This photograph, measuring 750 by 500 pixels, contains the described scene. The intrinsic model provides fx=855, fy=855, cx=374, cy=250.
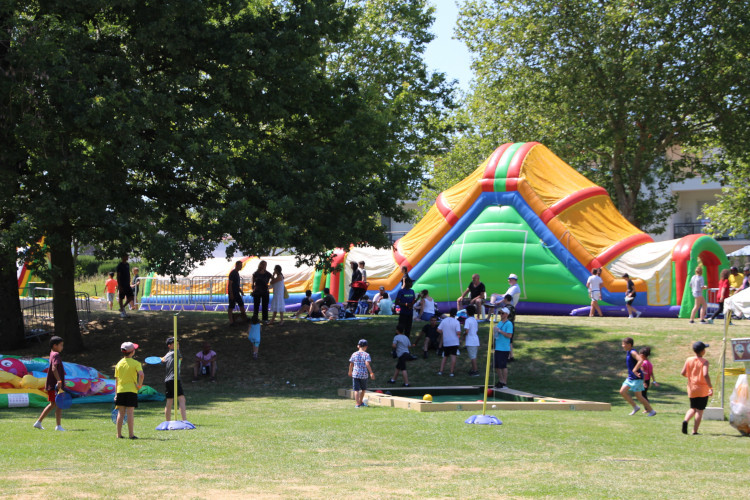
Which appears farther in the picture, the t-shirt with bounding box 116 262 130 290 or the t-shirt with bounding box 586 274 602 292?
the t-shirt with bounding box 586 274 602 292

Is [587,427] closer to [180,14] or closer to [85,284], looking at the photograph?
[180,14]

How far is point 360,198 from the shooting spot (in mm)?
21141

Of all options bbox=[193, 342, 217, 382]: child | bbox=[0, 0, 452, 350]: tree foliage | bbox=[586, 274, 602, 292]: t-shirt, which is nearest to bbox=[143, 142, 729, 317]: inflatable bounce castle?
bbox=[586, 274, 602, 292]: t-shirt

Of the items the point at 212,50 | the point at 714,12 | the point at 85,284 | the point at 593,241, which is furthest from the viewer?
the point at 85,284

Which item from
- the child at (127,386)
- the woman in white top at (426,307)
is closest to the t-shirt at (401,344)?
the woman in white top at (426,307)

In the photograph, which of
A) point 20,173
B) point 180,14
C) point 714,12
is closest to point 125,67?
point 180,14

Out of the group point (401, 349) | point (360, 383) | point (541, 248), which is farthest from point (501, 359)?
point (541, 248)

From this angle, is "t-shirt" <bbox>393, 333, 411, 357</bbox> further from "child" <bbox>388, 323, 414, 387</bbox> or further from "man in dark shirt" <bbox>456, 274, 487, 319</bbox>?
"man in dark shirt" <bbox>456, 274, 487, 319</bbox>

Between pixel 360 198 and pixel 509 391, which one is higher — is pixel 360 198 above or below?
above

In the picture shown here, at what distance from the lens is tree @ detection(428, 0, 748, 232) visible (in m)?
33.7

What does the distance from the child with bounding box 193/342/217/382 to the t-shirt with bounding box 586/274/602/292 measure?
472 inches

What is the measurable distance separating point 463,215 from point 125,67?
12955 mm

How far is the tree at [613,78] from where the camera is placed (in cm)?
3366

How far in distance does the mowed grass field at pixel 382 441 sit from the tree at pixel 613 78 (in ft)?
48.9
